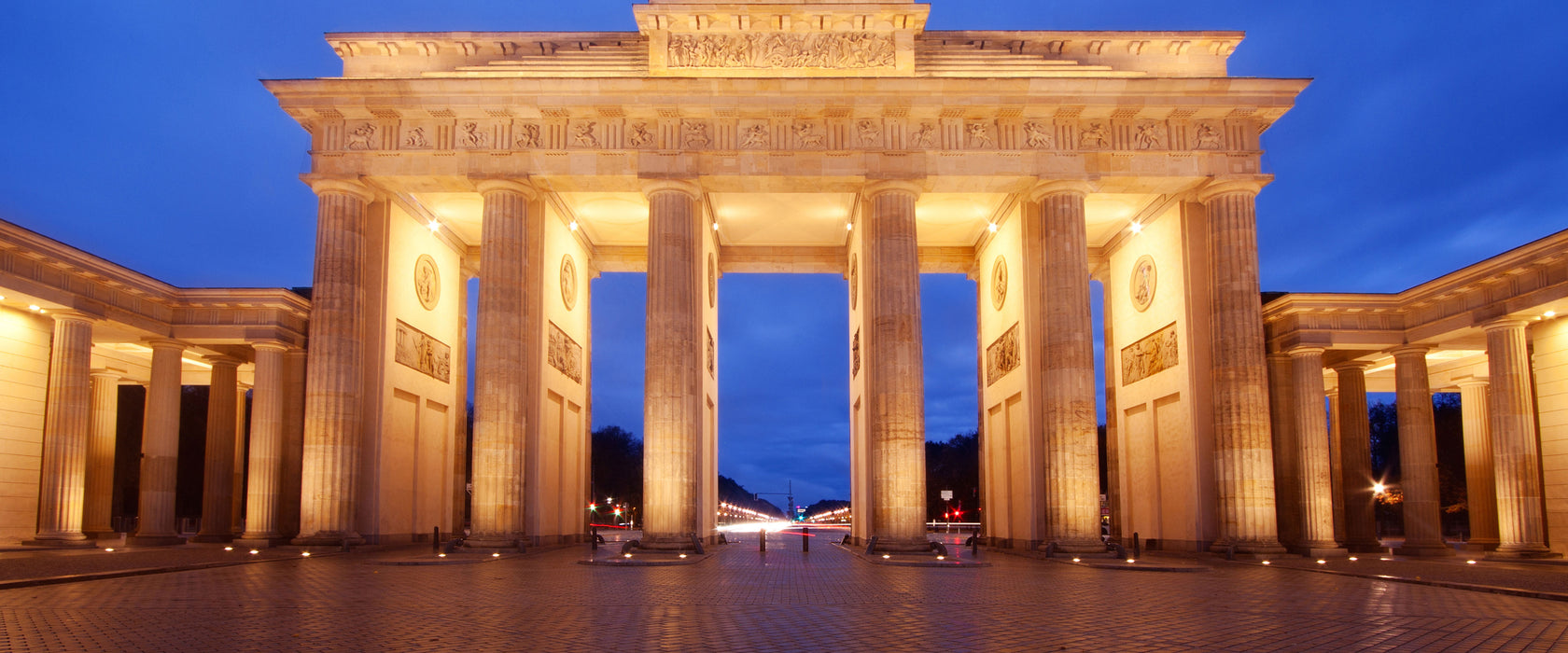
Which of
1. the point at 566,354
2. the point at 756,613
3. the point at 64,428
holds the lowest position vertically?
the point at 756,613

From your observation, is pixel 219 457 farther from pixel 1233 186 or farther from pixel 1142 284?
pixel 1233 186

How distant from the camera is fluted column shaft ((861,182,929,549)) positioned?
26.1m

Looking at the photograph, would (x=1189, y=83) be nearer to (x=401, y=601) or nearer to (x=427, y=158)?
(x=427, y=158)

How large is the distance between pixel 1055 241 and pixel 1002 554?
8.30m

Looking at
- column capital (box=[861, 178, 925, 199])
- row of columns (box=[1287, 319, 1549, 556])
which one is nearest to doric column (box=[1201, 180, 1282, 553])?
row of columns (box=[1287, 319, 1549, 556])

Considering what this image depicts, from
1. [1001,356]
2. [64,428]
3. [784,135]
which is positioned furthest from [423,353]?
[1001,356]

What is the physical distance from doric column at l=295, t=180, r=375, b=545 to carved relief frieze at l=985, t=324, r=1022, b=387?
17885mm

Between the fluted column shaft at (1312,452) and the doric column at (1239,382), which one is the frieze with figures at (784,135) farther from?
the fluted column shaft at (1312,452)

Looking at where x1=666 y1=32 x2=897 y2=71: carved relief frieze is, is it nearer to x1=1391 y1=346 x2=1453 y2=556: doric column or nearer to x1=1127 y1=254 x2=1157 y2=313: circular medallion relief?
x1=1127 y1=254 x2=1157 y2=313: circular medallion relief

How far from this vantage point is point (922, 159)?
27578 mm

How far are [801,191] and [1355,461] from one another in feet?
58.8

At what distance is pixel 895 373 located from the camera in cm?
2661

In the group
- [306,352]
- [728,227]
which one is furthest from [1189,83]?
[306,352]

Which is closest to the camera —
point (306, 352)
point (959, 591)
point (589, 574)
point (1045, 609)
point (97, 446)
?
point (1045, 609)
